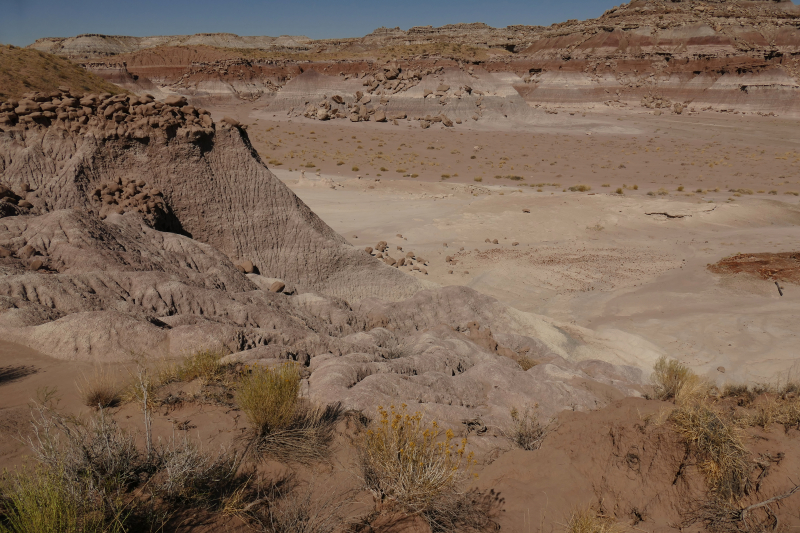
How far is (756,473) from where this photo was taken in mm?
3404

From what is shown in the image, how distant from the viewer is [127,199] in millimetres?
7355

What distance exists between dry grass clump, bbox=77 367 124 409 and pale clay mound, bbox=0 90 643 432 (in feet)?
1.95

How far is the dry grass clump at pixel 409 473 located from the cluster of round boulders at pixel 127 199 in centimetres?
594

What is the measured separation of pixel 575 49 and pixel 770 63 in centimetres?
2070

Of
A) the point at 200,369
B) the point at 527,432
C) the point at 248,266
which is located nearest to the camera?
the point at 200,369

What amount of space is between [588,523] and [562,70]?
2431 inches

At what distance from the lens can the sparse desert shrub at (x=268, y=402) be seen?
10.9 feet

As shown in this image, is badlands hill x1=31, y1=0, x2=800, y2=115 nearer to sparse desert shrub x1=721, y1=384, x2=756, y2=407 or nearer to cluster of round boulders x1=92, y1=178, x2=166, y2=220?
cluster of round boulders x1=92, y1=178, x2=166, y2=220

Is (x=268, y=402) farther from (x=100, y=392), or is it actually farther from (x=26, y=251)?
(x=26, y=251)

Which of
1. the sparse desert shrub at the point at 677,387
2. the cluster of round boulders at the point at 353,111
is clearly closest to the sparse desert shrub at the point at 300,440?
the sparse desert shrub at the point at 677,387

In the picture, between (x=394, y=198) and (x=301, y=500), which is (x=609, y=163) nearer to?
(x=394, y=198)

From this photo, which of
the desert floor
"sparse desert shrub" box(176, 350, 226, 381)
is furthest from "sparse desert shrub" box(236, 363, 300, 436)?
the desert floor

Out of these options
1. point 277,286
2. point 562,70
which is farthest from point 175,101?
point 562,70

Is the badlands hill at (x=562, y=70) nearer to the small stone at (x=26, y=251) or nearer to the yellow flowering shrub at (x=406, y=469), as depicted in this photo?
the small stone at (x=26, y=251)
